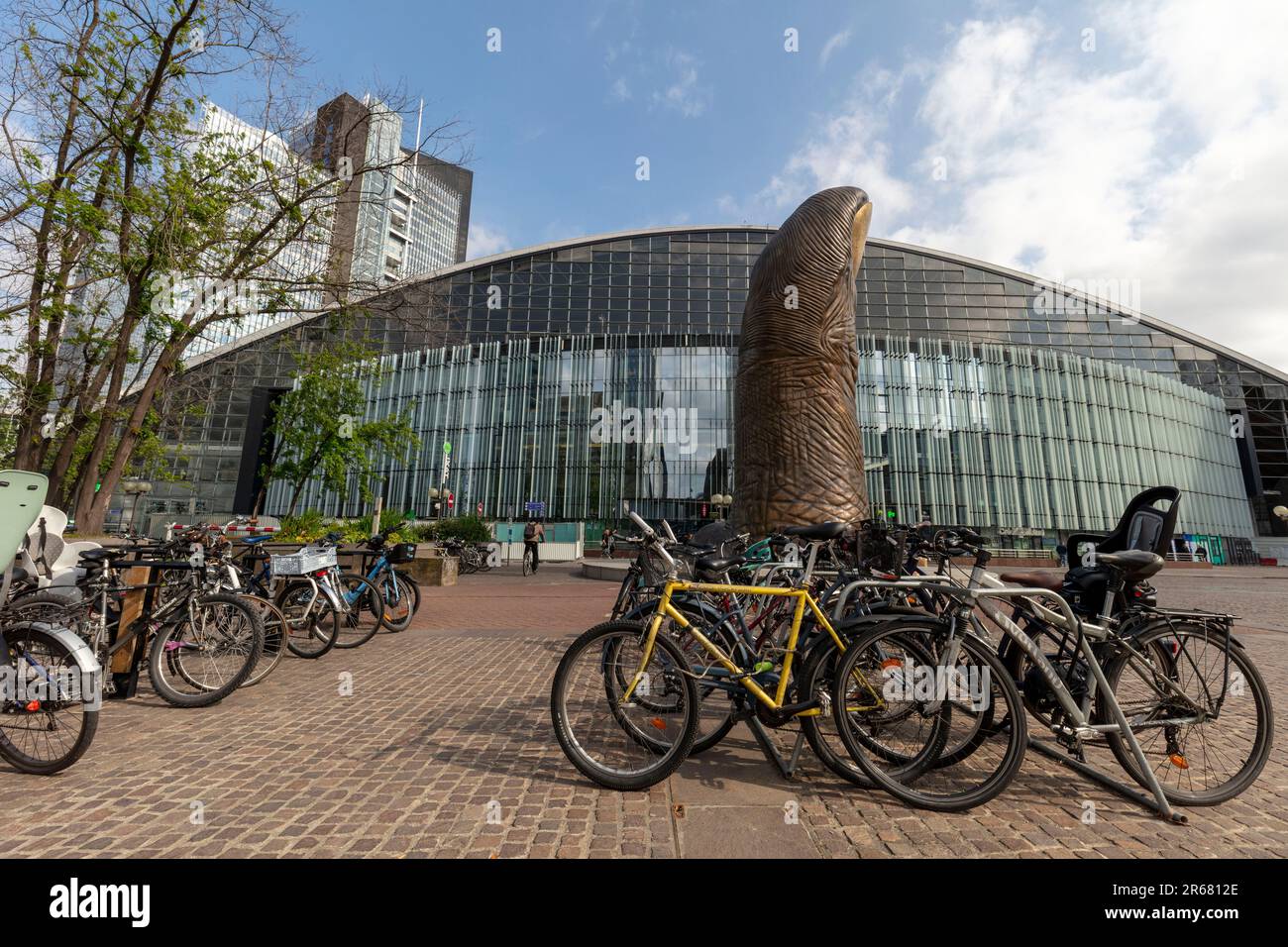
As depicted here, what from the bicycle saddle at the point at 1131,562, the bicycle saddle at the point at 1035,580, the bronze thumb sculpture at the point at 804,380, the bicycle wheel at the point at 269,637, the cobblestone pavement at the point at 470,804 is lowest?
the cobblestone pavement at the point at 470,804

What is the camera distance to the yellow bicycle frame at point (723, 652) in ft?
9.45

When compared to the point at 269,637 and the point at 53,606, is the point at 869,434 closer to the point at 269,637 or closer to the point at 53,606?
the point at 269,637

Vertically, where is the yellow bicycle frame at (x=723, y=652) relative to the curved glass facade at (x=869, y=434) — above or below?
below

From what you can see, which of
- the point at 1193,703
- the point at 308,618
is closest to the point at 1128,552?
the point at 1193,703

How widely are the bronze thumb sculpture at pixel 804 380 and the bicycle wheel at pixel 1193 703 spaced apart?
5.19 metres

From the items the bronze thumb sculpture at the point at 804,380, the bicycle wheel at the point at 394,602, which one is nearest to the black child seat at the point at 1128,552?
the bronze thumb sculpture at the point at 804,380

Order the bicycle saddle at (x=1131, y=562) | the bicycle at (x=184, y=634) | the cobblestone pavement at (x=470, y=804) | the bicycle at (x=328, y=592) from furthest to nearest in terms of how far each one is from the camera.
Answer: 1. the bicycle at (x=328, y=592)
2. the bicycle at (x=184, y=634)
3. the bicycle saddle at (x=1131, y=562)
4. the cobblestone pavement at (x=470, y=804)

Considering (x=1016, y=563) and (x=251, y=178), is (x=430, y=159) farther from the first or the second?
(x=1016, y=563)

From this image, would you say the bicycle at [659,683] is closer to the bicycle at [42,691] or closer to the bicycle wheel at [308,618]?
the bicycle at [42,691]

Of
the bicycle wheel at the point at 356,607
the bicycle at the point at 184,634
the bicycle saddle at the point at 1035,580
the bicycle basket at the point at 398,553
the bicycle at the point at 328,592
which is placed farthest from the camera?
the bicycle basket at the point at 398,553

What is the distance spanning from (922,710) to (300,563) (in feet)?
18.7

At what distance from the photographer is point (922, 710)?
276 cm

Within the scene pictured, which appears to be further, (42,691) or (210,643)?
(210,643)

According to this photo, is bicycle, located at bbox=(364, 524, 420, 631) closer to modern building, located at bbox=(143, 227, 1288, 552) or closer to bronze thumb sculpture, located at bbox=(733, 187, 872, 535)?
bronze thumb sculpture, located at bbox=(733, 187, 872, 535)
